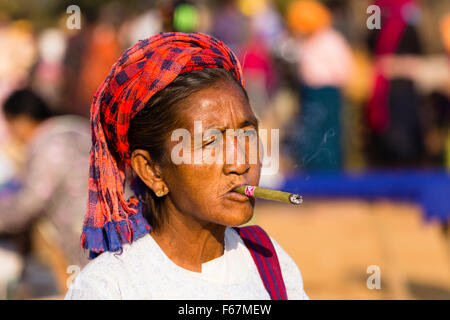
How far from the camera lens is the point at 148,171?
1.93 metres

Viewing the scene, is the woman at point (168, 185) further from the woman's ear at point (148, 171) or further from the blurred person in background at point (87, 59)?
the blurred person in background at point (87, 59)

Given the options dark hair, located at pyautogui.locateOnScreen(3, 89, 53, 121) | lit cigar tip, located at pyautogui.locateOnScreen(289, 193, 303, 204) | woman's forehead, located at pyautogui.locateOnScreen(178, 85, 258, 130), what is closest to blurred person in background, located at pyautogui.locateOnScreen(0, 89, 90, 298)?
dark hair, located at pyautogui.locateOnScreen(3, 89, 53, 121)

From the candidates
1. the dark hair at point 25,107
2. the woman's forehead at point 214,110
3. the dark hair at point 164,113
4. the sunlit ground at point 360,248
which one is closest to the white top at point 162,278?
the dark hair at point 164,113

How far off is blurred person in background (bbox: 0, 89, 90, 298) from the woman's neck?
2.15 metres

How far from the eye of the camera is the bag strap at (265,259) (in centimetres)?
196

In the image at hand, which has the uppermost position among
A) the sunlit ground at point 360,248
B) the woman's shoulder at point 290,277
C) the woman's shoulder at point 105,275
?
the woman's shoulder at point 105,275

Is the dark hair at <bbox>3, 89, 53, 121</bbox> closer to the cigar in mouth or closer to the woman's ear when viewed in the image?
the woman's ear

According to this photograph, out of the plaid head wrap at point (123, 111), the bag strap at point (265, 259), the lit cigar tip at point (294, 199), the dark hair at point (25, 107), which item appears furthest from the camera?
the dark hair at point (25, 107)

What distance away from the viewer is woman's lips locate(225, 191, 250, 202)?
1.82 metres

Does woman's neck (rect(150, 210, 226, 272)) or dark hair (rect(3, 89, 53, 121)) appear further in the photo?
dark hair (rect(3, 89, 53, 121))

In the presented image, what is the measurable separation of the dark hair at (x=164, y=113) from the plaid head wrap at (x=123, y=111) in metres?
0.02

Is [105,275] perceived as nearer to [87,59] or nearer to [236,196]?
[236,196]

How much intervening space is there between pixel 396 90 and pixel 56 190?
5060mm
